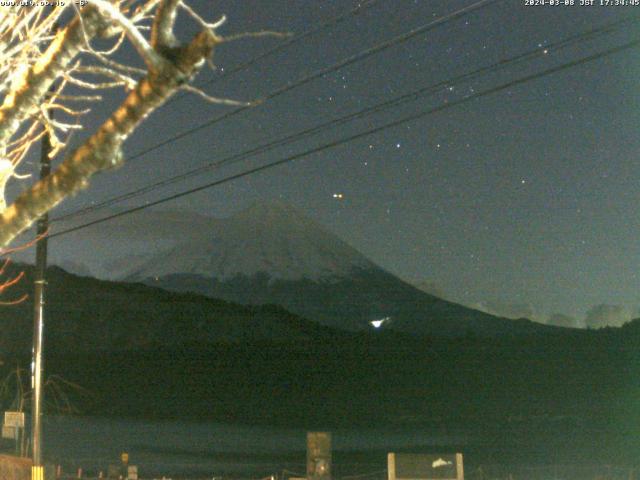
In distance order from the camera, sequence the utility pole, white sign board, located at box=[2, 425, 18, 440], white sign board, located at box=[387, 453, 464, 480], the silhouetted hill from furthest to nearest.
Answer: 1. the silhouetted hill
2. white sign board, located at box=[2, 425, 18, 440]
3. the utility pole
4. white sign board, located at box=[387, 453, 464, 480]

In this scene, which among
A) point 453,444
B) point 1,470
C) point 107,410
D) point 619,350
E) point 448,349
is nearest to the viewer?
point 1,470

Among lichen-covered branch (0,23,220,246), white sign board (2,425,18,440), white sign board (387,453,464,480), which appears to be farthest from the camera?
white sign board (2,425,18,440)

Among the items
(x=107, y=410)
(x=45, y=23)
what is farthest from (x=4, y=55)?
(x=107, y=410)

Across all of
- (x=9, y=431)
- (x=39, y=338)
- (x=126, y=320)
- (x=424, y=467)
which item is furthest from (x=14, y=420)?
(x=126, y=320)

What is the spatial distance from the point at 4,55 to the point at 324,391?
9864cm

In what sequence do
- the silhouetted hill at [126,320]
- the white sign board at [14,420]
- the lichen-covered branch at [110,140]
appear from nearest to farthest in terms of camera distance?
1. the lichen-covered branch at [110,140]
2. the white sign board at [14,420]
3. the silhouetted hill at [126,320]

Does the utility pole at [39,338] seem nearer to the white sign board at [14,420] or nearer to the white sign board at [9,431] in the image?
the white sign board at [14,420]

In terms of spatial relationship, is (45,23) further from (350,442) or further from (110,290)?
(110,290)

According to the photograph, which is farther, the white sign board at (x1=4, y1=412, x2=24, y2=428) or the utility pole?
the white sign board at (x1=4, y1=412, x2=24, y2=428)

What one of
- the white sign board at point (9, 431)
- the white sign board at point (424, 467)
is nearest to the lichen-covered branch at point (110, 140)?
the white sign board at point (424, 467)

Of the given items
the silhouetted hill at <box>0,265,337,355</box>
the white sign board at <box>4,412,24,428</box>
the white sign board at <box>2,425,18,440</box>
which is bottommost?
the white sign board at <box>2,425,18,440</box>

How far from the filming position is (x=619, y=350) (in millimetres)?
125000

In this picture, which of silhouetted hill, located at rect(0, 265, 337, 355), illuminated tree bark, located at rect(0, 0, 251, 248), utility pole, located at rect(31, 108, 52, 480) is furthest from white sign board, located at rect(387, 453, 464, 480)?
silhouetted hill, located at rect(0, 265, 337, 355)

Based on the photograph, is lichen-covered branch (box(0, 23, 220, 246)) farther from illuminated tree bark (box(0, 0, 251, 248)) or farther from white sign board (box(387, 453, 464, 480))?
white sign board (box(387, 453, 464, 480))
